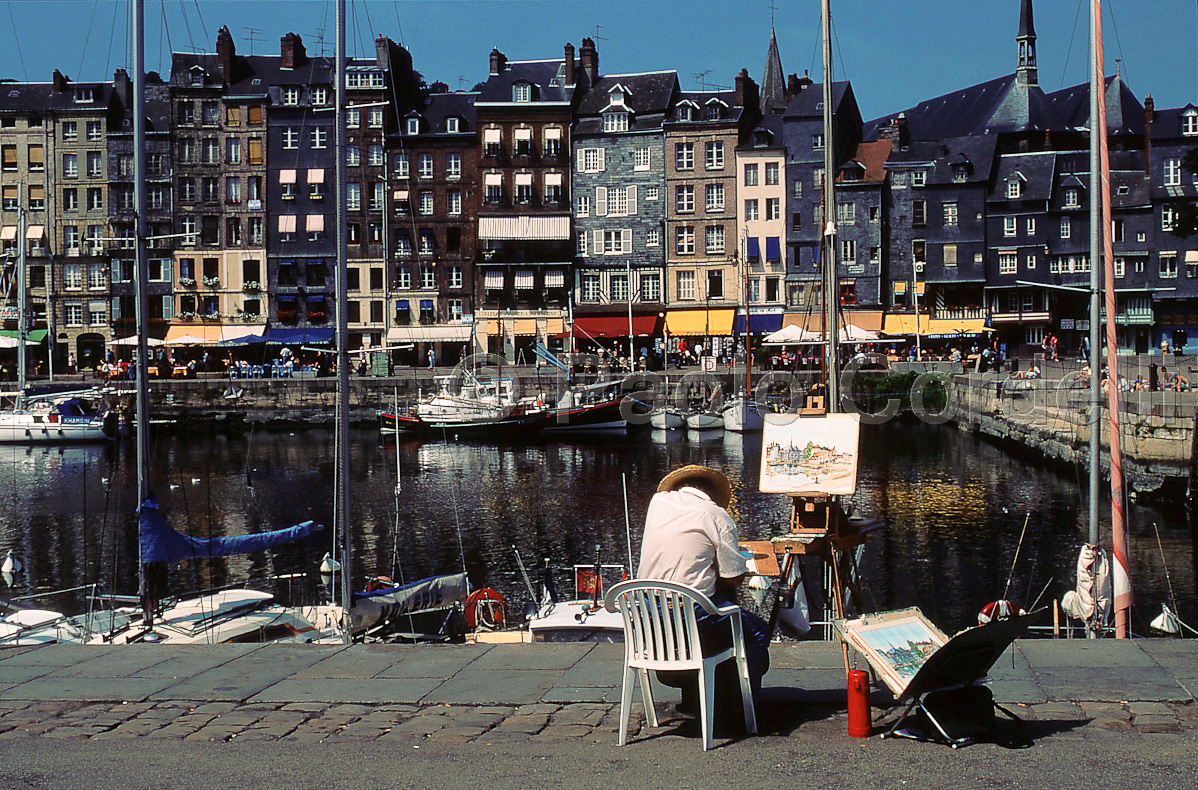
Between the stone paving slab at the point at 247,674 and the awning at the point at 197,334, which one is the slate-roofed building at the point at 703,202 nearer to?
the awning at the point at 197,334

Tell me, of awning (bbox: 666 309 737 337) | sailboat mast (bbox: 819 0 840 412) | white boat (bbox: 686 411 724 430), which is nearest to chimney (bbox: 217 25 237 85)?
awning (bbox: 666 309 737 337)

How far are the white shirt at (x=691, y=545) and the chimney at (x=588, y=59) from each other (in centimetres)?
7080

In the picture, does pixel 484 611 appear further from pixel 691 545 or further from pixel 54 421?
pixel 54 421

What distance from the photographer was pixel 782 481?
9.63m

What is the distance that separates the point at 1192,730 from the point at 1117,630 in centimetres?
680

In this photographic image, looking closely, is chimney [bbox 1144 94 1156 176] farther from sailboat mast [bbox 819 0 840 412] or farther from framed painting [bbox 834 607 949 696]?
framed painting [bbox 834 607 949 696]

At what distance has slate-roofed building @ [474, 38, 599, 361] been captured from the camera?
238 feet

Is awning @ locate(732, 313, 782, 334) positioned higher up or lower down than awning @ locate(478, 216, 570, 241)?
lower down

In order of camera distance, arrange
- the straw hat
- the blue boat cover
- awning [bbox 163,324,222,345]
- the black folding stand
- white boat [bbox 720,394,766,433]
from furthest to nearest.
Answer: awning [bbox 163,324,222,345], white boat [bbox 720,394,766,433], the blue boat cover, the straw hat, the black folding stand

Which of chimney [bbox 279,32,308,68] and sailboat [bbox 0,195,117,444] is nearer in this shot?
sailboat [bbox 0,195,117,444]

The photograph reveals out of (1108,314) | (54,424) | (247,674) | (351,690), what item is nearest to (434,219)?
(54,424)

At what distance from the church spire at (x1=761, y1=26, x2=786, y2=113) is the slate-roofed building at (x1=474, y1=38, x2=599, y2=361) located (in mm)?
15843

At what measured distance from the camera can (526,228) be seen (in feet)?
238

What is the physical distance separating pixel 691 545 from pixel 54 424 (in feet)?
182
